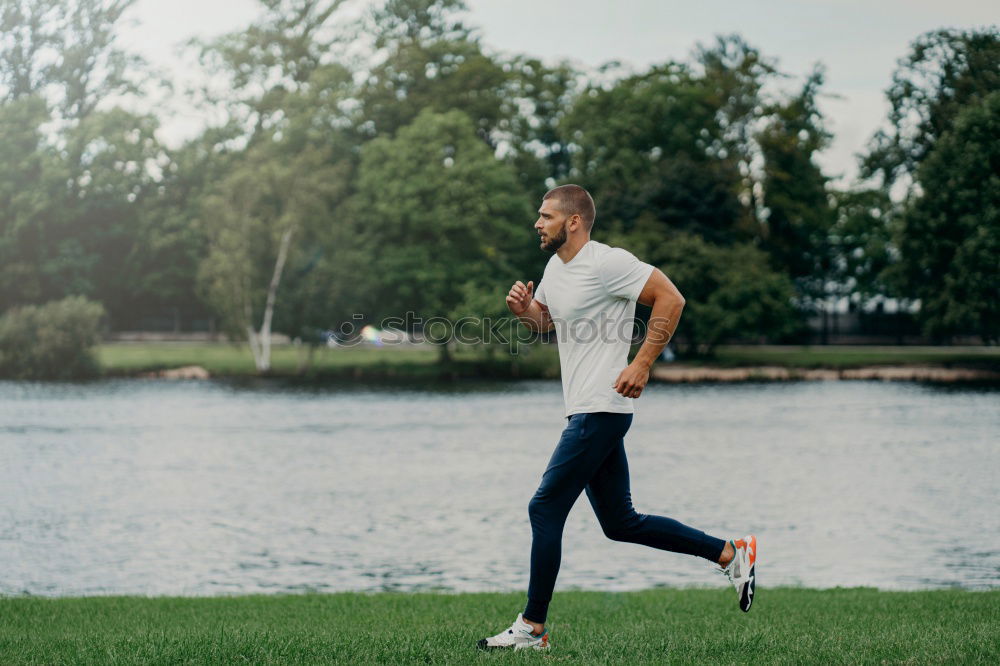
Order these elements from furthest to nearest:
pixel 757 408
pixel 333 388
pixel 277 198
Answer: pixel 277 198 → pixel 333 388 → pixel 757 408

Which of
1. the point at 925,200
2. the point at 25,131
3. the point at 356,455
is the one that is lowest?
the point at 356,455

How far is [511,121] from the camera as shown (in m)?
66.7

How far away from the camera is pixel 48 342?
55.9 meters

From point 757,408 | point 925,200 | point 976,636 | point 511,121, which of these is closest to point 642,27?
point 511,121

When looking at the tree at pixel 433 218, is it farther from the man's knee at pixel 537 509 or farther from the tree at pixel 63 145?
the man's knee at pixel 537 509

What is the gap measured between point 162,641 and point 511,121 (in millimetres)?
61333

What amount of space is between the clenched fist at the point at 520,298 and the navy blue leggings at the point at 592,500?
66 centimetres

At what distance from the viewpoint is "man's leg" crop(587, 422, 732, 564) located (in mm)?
6652

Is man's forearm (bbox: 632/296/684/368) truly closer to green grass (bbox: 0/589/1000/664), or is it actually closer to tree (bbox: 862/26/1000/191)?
green grass (bbox: 0/589/1000/664)

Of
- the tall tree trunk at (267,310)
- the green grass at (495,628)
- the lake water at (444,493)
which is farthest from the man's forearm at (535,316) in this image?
the tall tree trunk at (267,310)

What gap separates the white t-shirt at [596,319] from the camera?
6371 millimetres

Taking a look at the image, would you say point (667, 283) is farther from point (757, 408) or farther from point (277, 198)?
point (277, 198)

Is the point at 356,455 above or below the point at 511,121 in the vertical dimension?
below

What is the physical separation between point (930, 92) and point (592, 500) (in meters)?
55.2
